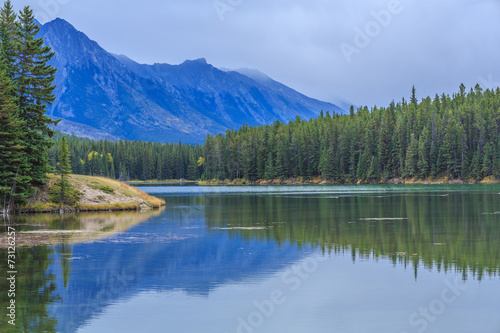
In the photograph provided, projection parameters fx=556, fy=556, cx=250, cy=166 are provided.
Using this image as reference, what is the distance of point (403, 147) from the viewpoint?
17425 cm

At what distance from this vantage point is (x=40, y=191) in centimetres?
6256

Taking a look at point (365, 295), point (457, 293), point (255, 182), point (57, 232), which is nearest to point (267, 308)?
point (365, 295)

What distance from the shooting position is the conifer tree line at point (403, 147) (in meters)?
161

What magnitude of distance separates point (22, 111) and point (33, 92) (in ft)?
8.52

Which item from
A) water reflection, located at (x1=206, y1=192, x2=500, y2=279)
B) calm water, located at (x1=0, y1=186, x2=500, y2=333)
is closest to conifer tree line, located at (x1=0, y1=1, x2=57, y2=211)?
calm water, located at (x1=0, y1=186, x2=500, y2=333)

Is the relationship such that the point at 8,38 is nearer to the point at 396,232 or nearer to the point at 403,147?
the point at 396,232

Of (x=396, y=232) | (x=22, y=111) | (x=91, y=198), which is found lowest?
(x=396, y=232)

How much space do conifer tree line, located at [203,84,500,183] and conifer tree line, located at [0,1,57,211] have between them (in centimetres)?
12429

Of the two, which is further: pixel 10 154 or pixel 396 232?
pixel 10 154

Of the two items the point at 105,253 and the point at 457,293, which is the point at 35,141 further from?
the point at 457,293

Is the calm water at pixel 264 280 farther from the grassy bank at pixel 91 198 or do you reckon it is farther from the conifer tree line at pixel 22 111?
the grassy bank at pixel 91 198

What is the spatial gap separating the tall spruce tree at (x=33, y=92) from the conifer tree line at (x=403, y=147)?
12397 cm

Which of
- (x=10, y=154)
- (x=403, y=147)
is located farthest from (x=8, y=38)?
(x=403, y=147)

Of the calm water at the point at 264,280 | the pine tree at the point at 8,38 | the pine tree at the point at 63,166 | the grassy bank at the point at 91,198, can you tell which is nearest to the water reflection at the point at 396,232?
the calm water at the point at 264,280
